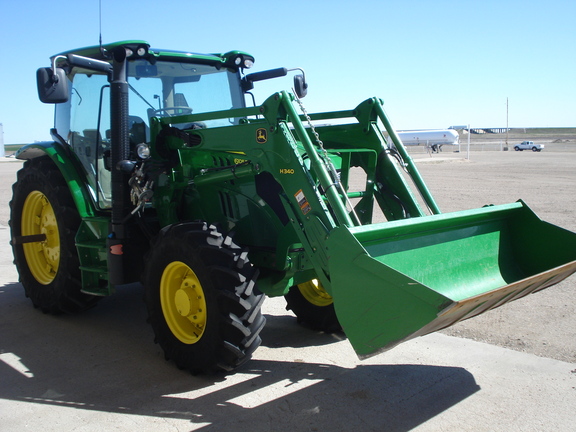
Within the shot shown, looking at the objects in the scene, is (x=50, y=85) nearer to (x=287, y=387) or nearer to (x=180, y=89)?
(x=180, y=89)

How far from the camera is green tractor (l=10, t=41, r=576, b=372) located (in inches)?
147

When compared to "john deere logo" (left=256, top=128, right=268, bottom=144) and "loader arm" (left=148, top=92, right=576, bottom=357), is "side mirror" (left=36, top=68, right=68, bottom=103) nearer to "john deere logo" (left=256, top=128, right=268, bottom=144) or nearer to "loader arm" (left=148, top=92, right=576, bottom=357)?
"loader arm" (left=148, top=92, right=576, bottom=357)

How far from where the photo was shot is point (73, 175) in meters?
5.43

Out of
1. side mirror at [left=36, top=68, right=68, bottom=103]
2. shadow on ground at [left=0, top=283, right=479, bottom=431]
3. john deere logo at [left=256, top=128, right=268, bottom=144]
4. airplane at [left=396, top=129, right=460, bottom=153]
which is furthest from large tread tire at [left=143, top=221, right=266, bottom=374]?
airplane at [left=396, top=129, right=460, bottom=153]

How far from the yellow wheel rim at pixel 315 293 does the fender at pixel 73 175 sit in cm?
214

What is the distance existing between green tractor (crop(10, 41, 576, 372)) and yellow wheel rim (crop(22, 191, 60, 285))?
2 cm

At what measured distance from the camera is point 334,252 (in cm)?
355

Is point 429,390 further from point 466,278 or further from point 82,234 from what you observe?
point 82,234

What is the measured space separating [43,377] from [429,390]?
9.63ft

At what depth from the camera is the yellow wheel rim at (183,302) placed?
4.36 metres

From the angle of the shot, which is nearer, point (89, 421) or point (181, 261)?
point (89, 421)

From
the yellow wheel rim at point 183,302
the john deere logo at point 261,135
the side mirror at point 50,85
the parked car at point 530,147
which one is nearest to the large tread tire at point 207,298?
the yellow wheel rim at point 183,302

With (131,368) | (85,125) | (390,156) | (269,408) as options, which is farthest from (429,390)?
(85,125)

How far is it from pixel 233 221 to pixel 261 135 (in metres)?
0.88
